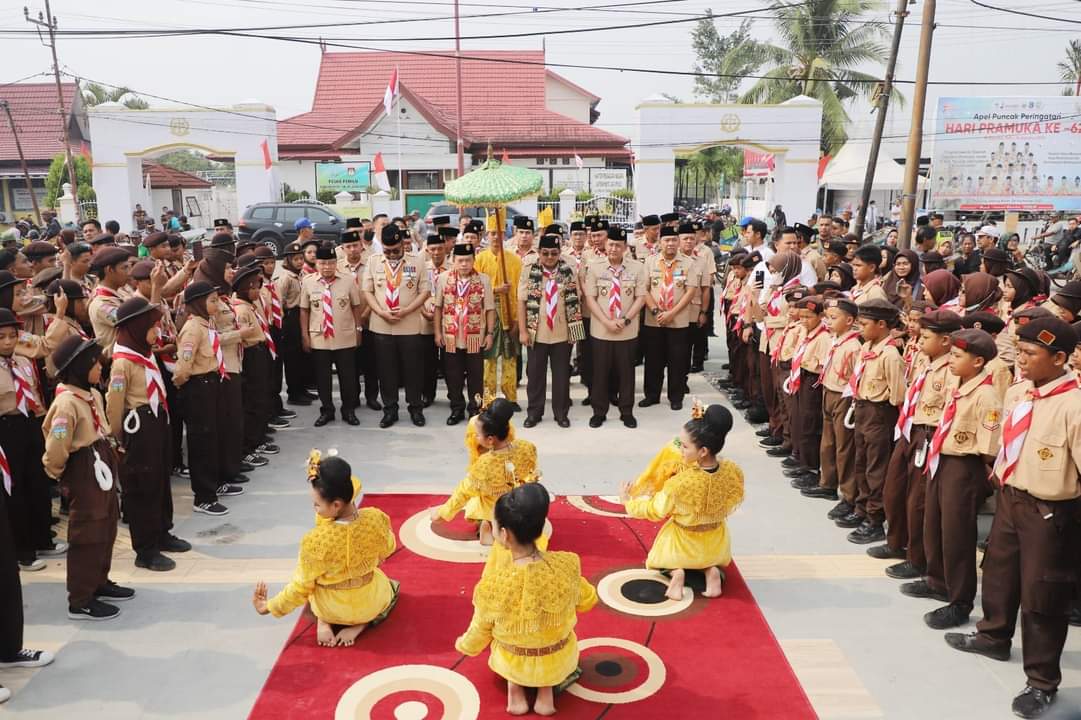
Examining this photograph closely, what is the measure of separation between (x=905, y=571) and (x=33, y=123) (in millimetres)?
37991

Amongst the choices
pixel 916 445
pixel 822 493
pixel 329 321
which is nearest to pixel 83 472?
pixel 329 321

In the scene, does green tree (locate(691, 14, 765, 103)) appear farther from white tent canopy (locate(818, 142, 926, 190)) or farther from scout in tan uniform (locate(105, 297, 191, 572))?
scout in tan uniform (locate(105, 297, 191, 572))

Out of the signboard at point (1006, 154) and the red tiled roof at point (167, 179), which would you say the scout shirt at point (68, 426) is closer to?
the signboard at point (1006, 154)

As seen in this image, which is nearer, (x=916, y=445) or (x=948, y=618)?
(x=948, y=618)

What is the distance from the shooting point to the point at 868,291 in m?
6.49

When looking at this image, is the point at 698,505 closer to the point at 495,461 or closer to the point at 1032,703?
the point at 495,461

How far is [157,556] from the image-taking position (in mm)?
4828

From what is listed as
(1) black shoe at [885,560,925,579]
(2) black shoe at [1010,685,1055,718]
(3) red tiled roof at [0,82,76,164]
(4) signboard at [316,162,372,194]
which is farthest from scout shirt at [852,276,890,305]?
(3) red tiled roof at [0,82,76,164]

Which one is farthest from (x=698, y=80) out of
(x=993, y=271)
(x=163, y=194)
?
(x=993, y=271)

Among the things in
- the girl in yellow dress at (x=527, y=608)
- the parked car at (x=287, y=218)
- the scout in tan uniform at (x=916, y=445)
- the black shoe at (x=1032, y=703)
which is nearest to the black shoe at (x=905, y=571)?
the scout in tan uniform at (x=916, y=445)

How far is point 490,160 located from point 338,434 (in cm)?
281

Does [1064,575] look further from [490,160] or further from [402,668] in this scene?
[490,160]

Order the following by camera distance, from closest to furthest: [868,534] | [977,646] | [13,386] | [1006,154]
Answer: [977,646] < [13,386] < [868,534] < [1006,154]

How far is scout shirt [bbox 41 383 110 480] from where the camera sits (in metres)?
3.99
